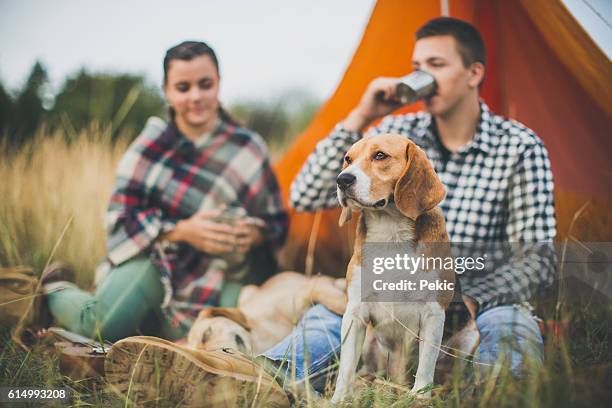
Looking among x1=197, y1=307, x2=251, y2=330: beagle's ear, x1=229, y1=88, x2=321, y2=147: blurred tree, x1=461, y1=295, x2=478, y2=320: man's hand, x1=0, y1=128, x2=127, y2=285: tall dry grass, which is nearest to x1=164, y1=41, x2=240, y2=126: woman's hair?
x1=229, y1=88, x2=321, y2=147: blurred tree

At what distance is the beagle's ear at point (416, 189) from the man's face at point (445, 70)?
0.72 m

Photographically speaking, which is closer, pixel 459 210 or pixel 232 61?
pixel 459 210

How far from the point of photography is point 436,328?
63.7 inches

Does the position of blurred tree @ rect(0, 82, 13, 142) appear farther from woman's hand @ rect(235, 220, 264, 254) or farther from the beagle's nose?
the beagle's nose

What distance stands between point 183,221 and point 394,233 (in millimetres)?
1218

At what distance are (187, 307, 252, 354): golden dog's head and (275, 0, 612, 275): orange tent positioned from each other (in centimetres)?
69

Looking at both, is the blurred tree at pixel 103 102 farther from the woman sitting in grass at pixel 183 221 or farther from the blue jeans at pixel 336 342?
the blue jeans at pixel 336 342

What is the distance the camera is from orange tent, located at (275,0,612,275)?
2.22 metres

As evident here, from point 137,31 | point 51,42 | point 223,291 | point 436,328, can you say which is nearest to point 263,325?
point 223,291

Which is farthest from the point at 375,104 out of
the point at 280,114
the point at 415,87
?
the point at 280,114

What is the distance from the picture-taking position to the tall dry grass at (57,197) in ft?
9.20

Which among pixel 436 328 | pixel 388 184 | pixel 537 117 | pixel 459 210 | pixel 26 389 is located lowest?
pixel 26 389

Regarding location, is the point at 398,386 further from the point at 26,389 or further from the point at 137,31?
the point at 137,31

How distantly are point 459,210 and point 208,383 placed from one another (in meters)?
1.11
